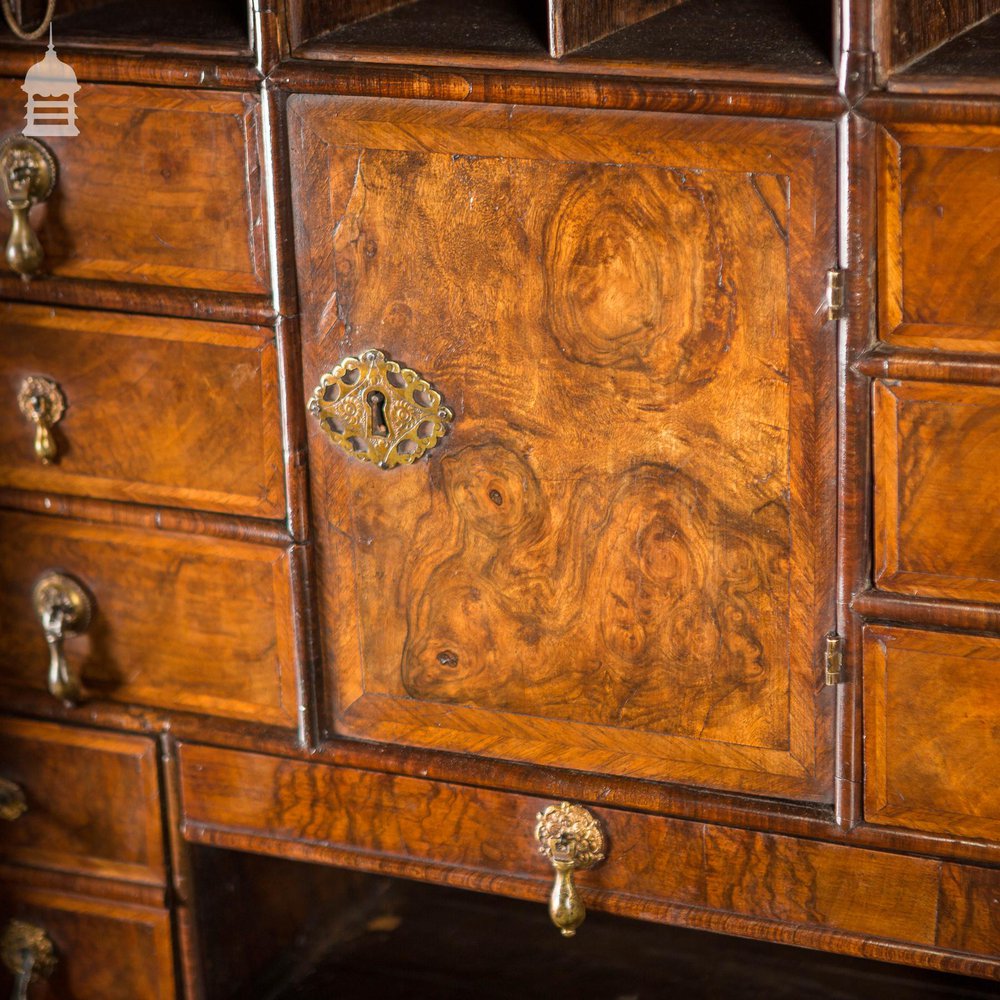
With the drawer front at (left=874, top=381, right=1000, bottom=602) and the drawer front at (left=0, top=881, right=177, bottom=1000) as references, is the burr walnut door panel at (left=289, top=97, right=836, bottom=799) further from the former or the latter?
A: the drawer front at (left=0, top=881, right=177, bottom=1000)

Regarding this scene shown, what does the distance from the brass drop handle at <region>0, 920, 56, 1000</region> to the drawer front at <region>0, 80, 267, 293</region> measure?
2.10 ft

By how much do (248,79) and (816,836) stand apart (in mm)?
731

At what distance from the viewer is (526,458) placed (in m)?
1.35

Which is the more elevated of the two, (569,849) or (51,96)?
(51,96)

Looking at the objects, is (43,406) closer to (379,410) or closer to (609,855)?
(379,410)

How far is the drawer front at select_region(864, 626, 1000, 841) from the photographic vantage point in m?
1.26

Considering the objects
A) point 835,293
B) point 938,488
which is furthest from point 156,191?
point 938,488

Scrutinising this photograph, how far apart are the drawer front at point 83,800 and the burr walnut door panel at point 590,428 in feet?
0.94

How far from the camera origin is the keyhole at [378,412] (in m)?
1.38

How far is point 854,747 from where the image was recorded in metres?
1.31

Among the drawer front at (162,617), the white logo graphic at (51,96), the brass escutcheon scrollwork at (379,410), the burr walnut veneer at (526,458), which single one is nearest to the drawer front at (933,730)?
Answer: the burr walnut veneer at (526,458)

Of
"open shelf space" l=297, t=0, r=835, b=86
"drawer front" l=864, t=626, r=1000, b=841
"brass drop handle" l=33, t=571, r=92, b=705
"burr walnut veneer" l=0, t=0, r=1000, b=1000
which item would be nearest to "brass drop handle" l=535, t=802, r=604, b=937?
"burr walnut veneer" l=0, t=0, r=1000, b=1000

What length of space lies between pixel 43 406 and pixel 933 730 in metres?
0.78

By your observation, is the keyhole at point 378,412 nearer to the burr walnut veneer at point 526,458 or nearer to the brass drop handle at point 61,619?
the burr walnut veneer at point 526,458
